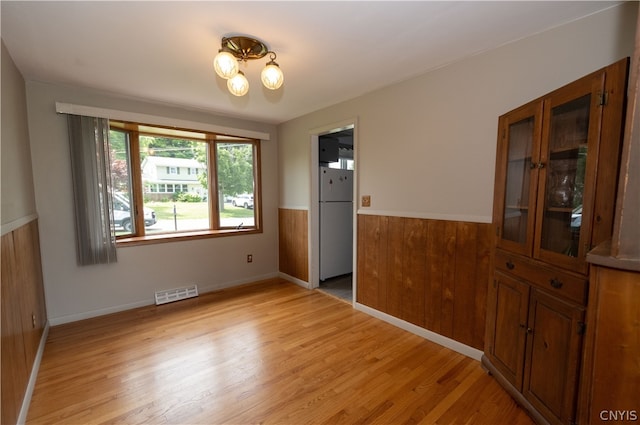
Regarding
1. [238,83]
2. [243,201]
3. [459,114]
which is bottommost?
[243,201]

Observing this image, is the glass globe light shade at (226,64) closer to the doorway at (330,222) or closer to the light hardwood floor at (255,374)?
the doorway at (330,222)

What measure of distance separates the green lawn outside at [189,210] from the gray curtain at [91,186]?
1.85ft

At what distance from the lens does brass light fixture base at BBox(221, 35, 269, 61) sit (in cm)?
180

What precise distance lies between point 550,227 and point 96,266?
12.7 ft

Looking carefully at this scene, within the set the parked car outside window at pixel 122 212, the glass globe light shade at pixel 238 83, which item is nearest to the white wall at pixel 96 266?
the parked car outside window at pixel 122 212

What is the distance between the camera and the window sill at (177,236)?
3100 mm

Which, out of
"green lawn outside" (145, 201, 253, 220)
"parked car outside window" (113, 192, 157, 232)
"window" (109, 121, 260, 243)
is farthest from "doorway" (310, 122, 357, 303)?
"parked car outside window" (113, 192, 157, 232)

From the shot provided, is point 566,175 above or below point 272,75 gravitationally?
below

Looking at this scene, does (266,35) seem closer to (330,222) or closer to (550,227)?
(550,227)

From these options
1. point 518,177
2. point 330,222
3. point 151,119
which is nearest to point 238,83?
point 151,119

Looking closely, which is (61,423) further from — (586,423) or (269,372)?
(586,423)

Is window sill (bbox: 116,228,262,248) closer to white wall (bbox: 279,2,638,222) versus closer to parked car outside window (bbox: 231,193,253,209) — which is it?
parked car outside window (bbox: 231,193,253,209)

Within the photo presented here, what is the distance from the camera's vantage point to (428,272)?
8.06 feet

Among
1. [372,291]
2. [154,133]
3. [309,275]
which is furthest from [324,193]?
[154,133]
